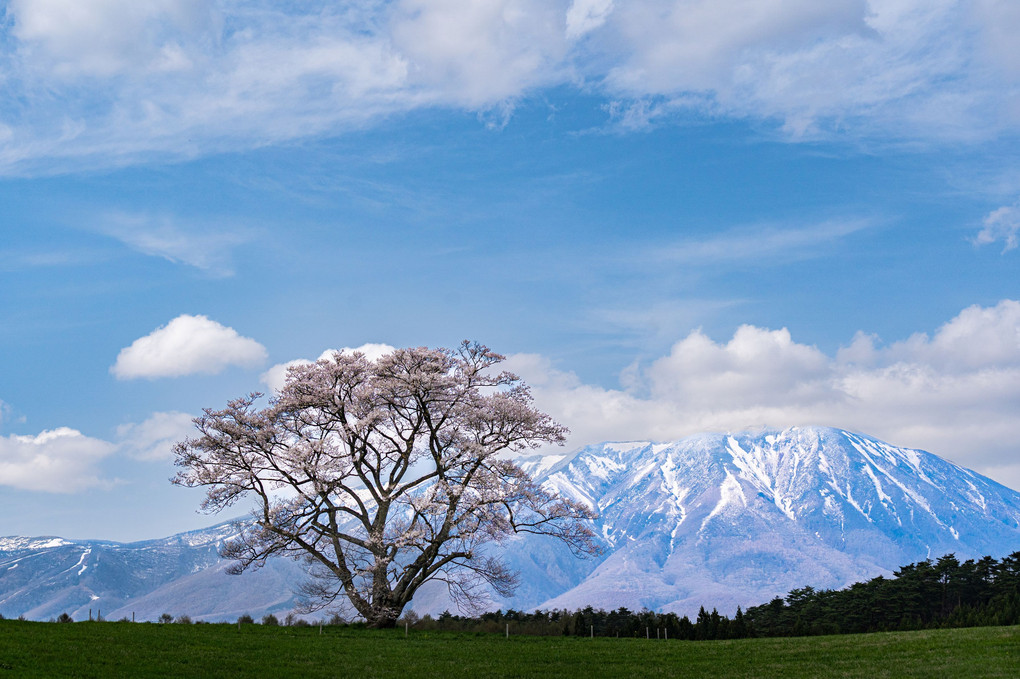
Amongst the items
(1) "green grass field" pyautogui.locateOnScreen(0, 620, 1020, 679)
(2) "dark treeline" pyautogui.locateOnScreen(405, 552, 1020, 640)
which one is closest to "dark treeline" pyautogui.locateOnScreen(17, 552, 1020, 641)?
(2) "dark treeline" pyautogui.locateOnScreen(405, 552, 1020, 640)

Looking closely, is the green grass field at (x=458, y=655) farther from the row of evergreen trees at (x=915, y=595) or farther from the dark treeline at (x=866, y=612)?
the row of evergreen trees at (x=915, y=595)

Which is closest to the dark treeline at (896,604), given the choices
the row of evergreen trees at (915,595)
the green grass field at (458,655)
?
the row of evergreen trees at (915,595)

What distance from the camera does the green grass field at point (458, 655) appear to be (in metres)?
25.6

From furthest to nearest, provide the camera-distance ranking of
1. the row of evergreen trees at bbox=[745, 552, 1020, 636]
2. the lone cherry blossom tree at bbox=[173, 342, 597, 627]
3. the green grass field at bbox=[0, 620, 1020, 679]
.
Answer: the row of evergreen trees at bbox=[745, 552, 1020, 636]
the lone cherry blossom tree at bbox=[173, 342, 597, 627]
the green grass field at bbox=[0, 620, 1020, 679]

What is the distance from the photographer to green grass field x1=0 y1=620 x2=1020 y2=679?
84.0 feet

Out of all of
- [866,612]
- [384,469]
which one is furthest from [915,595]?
[384,469]

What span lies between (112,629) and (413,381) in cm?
1611

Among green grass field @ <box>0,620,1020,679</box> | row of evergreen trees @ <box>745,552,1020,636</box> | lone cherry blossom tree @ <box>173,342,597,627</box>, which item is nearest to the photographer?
green grass field @ <box>0,620,1020,679</box>

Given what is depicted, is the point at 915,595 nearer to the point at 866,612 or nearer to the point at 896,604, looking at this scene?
the point at 896,604

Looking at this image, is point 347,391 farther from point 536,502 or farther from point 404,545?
point 536,502

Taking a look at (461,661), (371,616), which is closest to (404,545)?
(371,616)

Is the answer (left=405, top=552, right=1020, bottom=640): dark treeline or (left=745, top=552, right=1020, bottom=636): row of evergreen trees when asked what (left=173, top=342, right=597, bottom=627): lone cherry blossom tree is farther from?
(left=745, top=552, right=1020, bottom=636): row of evergreen trees

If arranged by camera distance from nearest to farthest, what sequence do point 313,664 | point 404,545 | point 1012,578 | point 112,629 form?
point 313,664
point 112,629
point 404,545
point 1012,578

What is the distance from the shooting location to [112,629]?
109 ft
